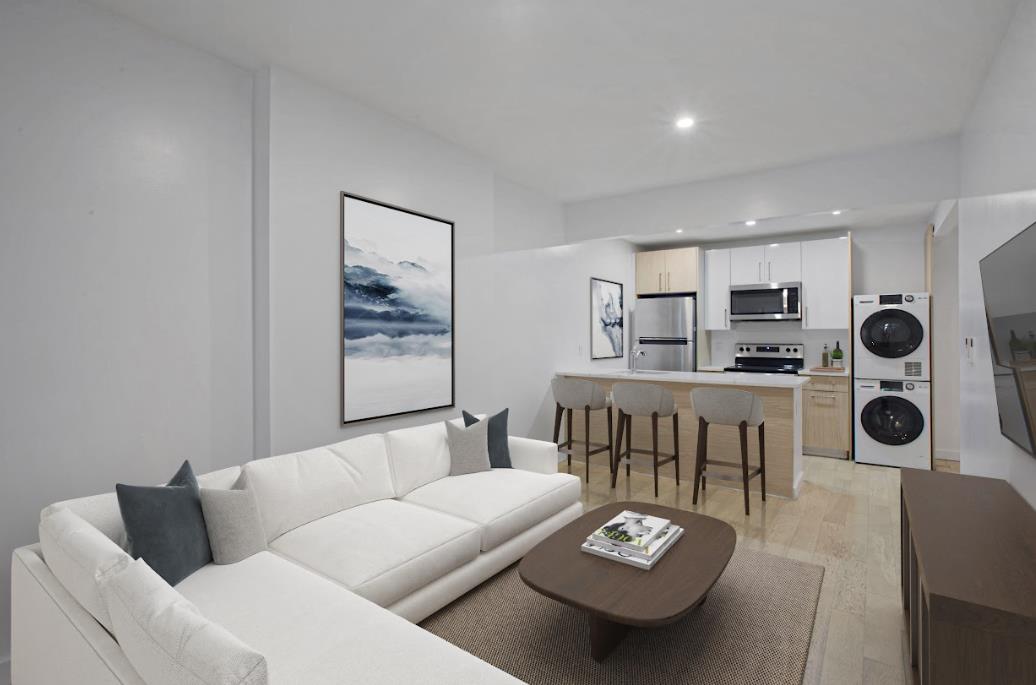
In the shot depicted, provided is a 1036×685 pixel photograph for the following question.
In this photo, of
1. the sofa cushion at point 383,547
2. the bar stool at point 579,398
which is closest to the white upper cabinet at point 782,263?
the bar stool at point 579,398

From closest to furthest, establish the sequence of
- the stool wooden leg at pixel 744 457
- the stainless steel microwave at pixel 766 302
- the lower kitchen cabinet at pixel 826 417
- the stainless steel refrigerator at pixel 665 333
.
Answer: the stool wooden leg at pixel 744 457 < the lower kitchen cabinet at pixel 826 417 < the stainless steel microwave at pixel 766 302 < the stainless steel refrigerator at pixel 665 333

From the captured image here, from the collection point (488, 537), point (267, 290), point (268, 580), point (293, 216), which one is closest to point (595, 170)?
point (293, 216)

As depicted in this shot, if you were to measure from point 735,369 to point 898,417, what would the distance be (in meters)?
1.70

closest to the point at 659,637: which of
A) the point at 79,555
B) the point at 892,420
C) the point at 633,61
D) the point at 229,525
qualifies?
the point at 229,525

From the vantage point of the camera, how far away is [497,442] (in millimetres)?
3404

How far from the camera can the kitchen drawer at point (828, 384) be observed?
5.48 meters

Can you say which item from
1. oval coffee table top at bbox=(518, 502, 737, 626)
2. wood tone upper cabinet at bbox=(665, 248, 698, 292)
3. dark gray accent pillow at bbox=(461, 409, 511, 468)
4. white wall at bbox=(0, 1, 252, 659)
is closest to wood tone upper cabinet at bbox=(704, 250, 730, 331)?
wood tone upper cabinet at bbox=(665, 248, 698, 292)

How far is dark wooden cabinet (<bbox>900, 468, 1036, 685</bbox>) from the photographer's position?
1.27 meters

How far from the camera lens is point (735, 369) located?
6.38m

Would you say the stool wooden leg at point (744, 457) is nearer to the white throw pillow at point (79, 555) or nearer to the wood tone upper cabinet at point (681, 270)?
the wood tone upper cabinet at point (681, 270)

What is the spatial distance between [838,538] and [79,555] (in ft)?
12.6

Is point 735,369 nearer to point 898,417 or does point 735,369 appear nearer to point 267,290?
point 898,417

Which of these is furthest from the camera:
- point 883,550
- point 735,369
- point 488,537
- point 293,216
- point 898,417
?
point 735,369

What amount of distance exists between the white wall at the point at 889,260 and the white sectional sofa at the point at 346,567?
4.72 meters
